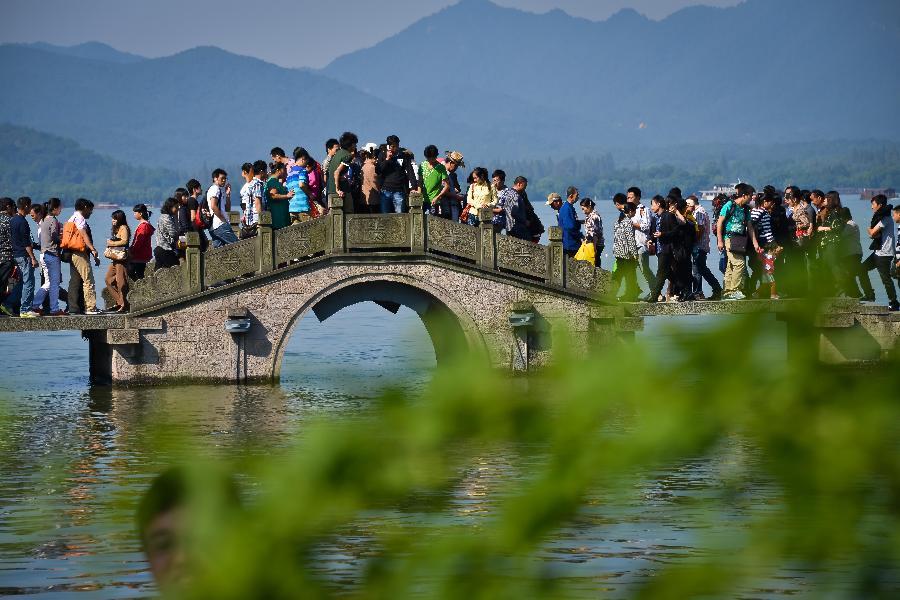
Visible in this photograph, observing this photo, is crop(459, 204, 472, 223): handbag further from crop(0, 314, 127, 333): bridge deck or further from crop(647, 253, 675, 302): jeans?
crop(0, 314, 127, 333): bridge deck

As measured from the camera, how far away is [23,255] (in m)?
22.7

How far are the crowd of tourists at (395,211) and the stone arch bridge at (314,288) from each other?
16.7 inches

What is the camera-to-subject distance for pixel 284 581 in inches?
62.5

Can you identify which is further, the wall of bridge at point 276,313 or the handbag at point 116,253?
the handbag at point 116,253

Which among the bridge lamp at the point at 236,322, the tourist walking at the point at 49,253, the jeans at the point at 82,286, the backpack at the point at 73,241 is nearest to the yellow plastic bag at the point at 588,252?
the bridge lamp at the point at 236,322

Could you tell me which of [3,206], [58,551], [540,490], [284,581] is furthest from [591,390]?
[3,206]

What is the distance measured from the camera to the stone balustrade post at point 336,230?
23.2 metres

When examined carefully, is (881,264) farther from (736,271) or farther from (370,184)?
(370,184)

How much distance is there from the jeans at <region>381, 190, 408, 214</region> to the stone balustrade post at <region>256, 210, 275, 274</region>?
1769 mm

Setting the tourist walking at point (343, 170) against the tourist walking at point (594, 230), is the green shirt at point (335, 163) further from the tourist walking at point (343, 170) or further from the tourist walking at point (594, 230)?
the tourist walking at point (594, 230)

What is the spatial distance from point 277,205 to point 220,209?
122cm

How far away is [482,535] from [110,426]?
20.3 meters

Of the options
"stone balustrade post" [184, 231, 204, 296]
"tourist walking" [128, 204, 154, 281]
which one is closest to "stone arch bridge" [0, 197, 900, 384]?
"stone balustrade post" [184, 231, 204, 296]

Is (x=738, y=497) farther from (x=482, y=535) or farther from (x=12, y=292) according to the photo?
(x=12, y=292)
